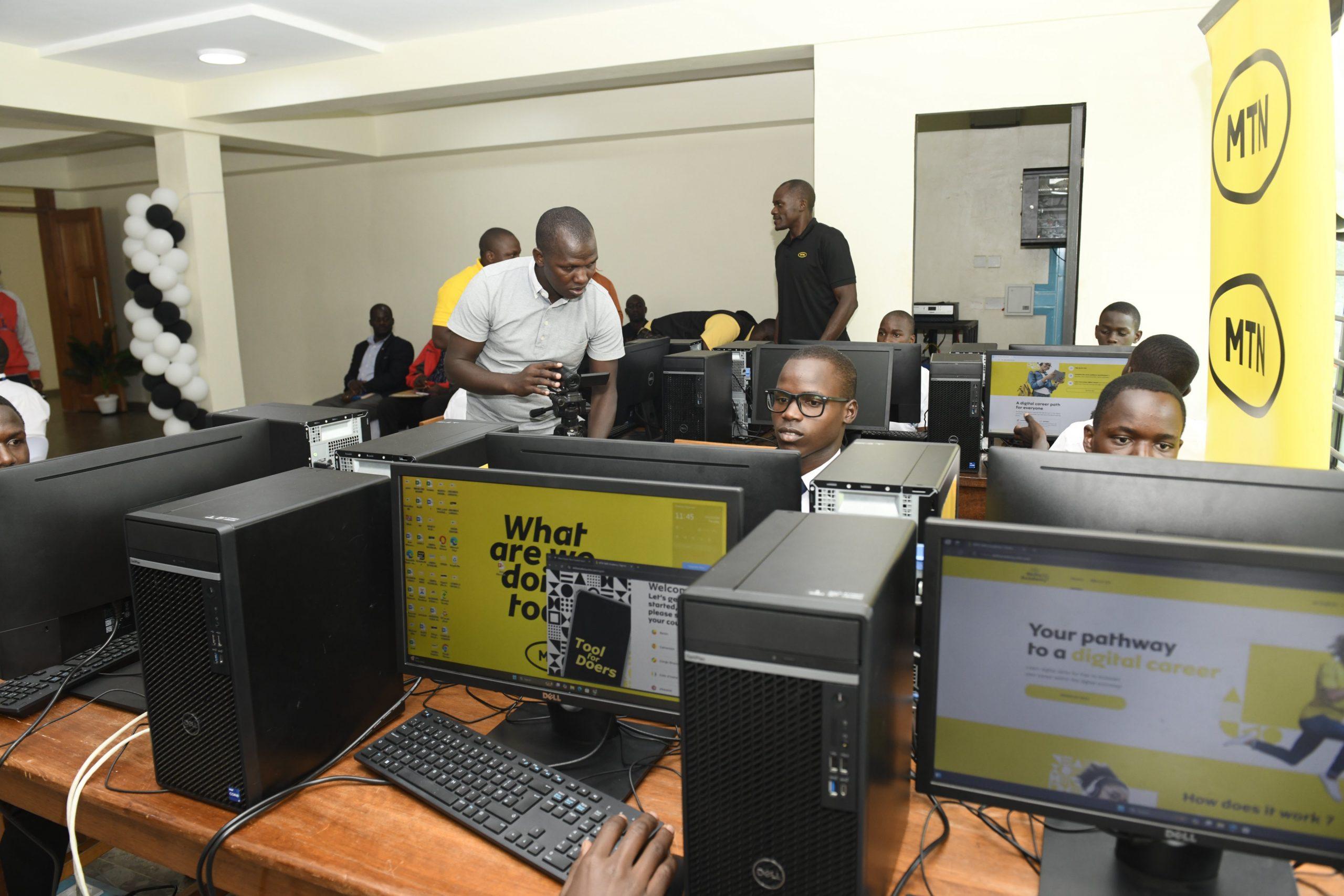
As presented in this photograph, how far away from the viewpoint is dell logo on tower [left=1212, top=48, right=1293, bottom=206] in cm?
181

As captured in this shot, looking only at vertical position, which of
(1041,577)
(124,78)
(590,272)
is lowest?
(1041,577)

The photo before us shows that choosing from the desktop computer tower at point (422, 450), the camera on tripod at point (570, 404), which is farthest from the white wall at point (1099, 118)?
the desktop computer tower at point (422, 450)

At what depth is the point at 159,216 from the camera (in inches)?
Answer: 236

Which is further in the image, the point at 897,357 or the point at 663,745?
the point at 897,357

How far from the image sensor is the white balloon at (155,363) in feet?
20.3

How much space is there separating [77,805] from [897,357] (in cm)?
302

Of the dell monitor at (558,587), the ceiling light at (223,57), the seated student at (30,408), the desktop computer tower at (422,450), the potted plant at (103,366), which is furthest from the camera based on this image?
the potted plant at (103,366)

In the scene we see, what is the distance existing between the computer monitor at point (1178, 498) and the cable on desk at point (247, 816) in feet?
3.46

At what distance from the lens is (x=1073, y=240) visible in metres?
4.61

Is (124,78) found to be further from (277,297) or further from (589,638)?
(589,638)

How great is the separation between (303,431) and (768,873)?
147cm

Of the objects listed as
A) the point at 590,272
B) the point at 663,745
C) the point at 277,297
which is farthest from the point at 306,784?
the point at 277,297

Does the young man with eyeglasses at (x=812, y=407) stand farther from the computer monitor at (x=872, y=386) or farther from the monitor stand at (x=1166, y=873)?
the monitor stand at (x=1166, y=873)

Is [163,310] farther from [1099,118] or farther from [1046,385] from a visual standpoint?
[1099,118]
